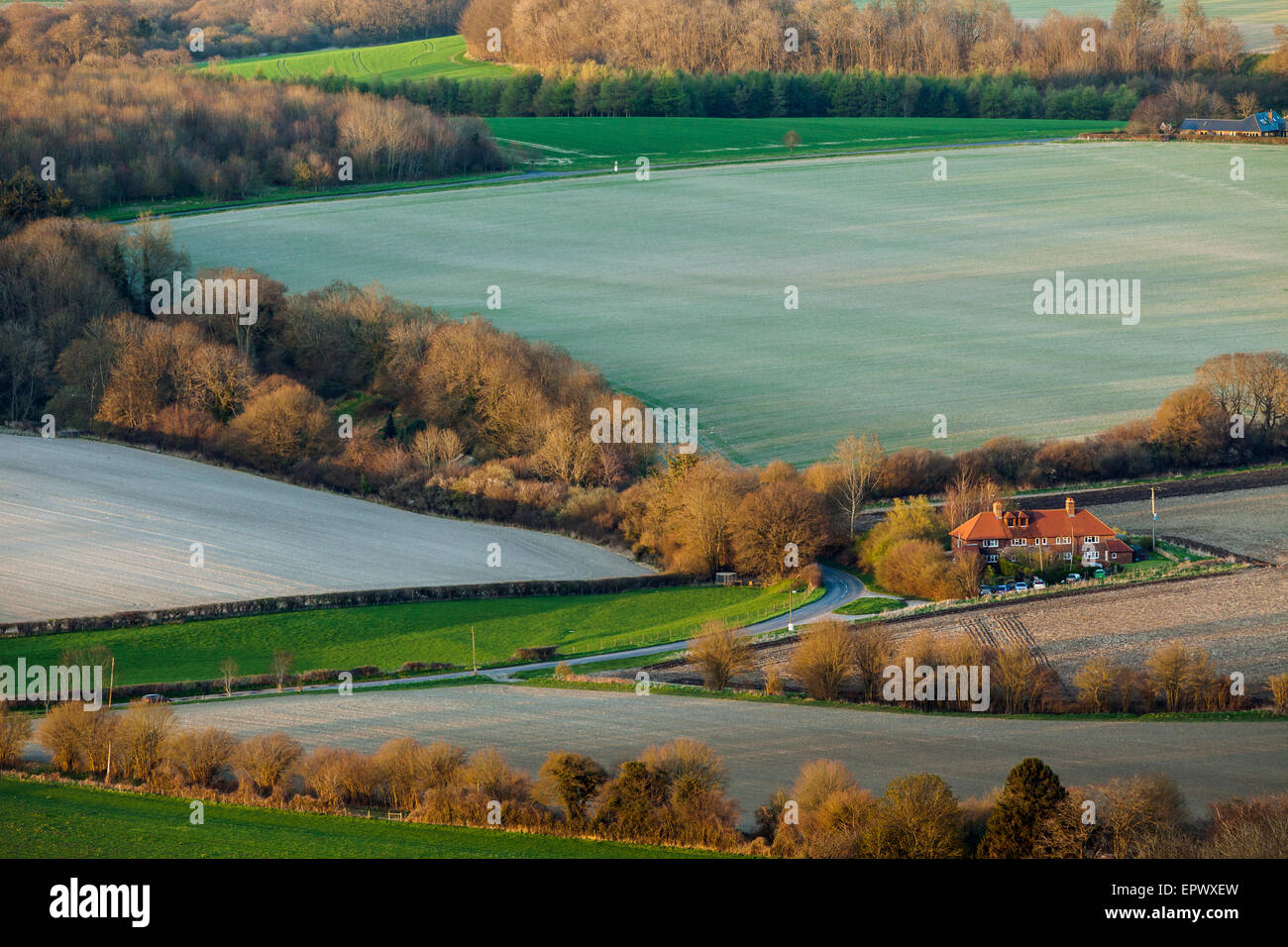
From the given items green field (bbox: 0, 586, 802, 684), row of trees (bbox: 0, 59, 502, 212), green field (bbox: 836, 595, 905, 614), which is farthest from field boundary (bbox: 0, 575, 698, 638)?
row of trees (bbox: 0, 59, 502, 212)

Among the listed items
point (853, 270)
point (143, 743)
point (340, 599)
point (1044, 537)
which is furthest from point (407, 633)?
point (853, 270)

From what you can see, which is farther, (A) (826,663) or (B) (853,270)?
(B) (853,270)

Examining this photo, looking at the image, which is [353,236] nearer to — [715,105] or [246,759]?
[715,105]

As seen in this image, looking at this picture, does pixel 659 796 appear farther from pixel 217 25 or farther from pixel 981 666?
pixel 217 25

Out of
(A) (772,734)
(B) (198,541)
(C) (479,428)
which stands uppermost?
(C) (479,428)

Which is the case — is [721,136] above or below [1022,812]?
above

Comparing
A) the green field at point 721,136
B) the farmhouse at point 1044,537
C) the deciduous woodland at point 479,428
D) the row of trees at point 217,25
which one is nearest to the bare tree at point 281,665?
the deciduous woodland at point 479,428

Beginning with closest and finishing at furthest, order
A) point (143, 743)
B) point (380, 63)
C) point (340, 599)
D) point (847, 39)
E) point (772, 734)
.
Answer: point (143, 743) → point (772, 734) → point (340, 599) → point (847, 39) → point (380, 63)
